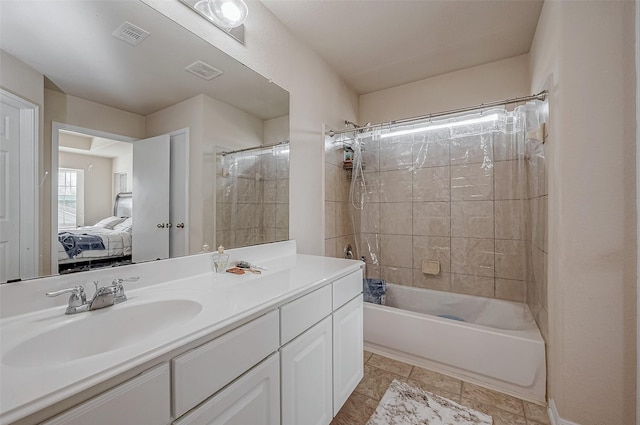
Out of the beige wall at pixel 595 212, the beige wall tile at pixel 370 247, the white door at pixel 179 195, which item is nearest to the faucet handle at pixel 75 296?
the white door at pixel 179 195

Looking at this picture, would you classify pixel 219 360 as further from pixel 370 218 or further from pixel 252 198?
pixel 370 218

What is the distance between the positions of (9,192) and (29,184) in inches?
2.0

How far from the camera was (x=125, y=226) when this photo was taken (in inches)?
41.3

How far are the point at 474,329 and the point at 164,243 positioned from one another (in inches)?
71.9

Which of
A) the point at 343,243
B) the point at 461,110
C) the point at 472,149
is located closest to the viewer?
the point at 461,110

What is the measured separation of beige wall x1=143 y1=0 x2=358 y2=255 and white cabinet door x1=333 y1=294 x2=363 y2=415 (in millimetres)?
668

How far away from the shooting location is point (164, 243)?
3.82 ft

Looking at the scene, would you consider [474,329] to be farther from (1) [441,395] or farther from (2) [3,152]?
(2) [3,152]

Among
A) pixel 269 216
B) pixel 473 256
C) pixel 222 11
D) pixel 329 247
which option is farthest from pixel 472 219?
pixel 222 11

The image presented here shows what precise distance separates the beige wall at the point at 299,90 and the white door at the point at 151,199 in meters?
0.63

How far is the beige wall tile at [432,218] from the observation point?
234 cm

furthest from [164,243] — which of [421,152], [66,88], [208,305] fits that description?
[421,152]

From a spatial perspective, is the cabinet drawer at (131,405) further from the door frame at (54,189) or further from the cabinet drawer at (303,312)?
the door frame at (54,189)

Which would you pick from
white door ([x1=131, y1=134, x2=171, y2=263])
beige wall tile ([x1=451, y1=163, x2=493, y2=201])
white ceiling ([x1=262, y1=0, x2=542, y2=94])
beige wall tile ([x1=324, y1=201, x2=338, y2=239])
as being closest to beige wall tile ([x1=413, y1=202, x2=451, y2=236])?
beige wall tile ([x1=451, y1=163, x2=493, y2=201])
